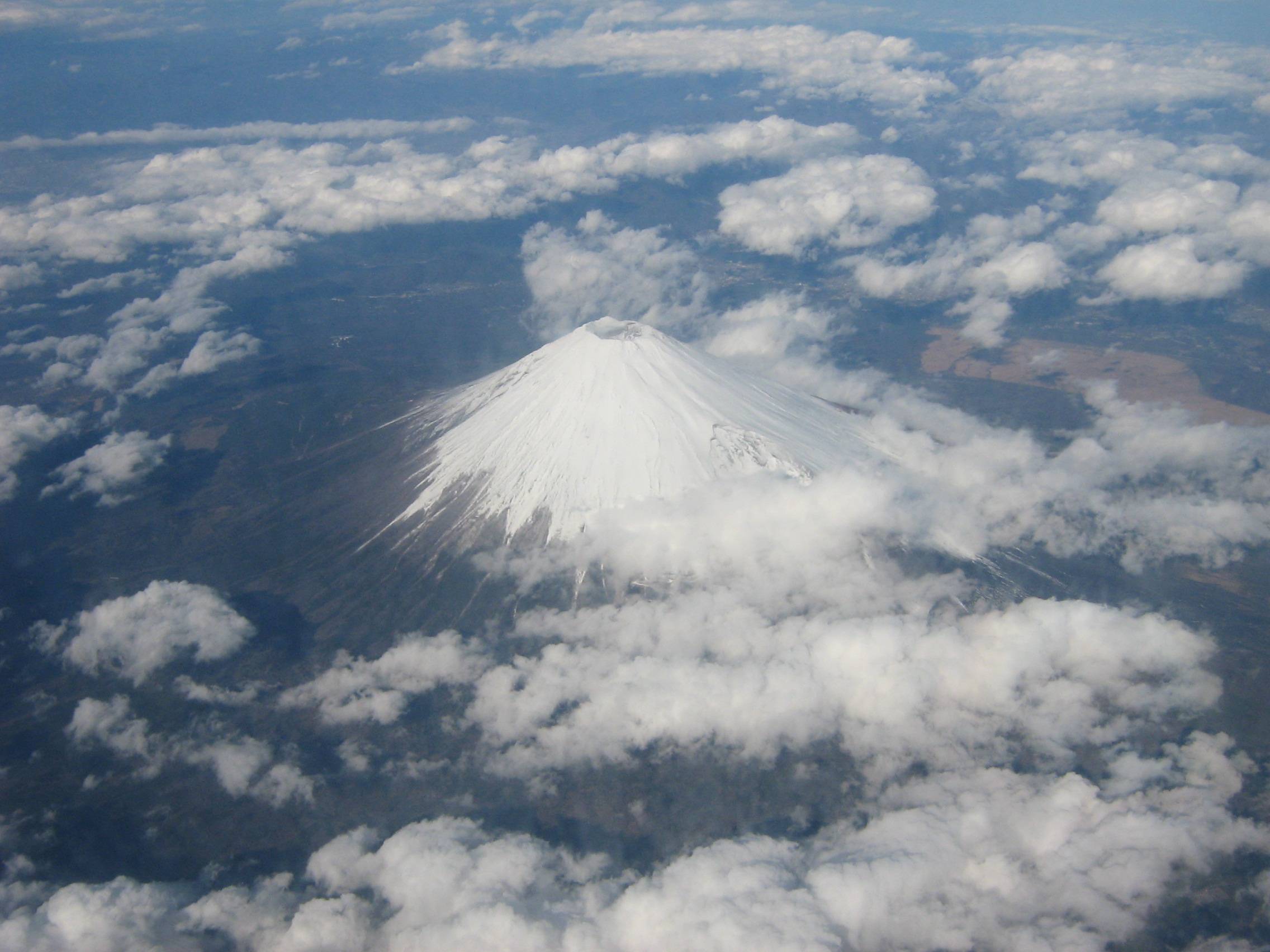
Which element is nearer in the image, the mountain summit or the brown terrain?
the mountain summit

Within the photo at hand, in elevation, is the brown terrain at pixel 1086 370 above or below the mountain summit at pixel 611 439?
below

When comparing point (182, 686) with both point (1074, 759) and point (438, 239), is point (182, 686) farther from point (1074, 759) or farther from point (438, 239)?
point (438, 239)

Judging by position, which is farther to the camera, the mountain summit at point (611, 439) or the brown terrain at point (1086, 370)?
the brown terrain at point (1086, 370)

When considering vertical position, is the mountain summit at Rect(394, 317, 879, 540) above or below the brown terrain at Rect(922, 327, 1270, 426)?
above

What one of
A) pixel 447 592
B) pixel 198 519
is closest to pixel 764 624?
pixel 447 592
